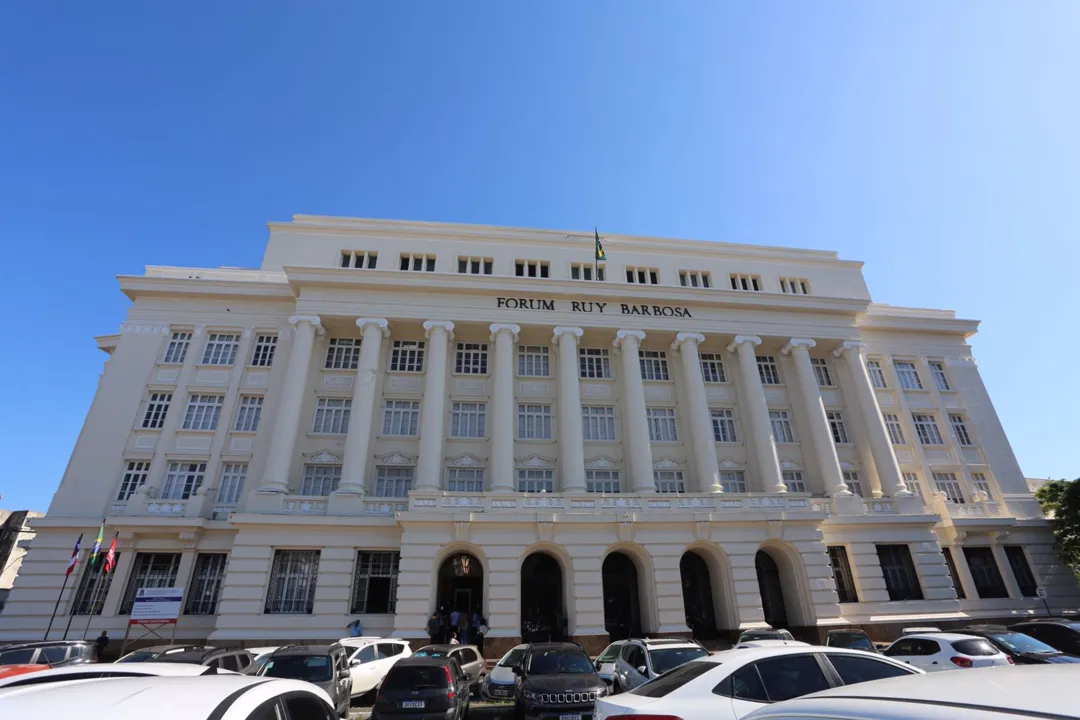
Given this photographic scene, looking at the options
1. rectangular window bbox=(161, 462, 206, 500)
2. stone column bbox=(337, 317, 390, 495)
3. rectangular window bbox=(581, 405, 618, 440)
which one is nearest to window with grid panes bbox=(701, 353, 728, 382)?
rectangular window bbox=(581, 405, 618, 440)

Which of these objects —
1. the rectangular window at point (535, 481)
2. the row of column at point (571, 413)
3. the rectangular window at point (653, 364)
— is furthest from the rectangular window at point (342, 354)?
the rectangular window at point (653, 364)

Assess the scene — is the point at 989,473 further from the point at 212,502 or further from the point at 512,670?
the point at 212,502

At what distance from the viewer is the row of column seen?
87.9 ft

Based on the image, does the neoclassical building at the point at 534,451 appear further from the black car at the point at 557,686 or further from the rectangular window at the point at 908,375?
the black car at the point at 557,686

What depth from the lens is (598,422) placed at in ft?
100

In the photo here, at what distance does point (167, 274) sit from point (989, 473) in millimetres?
52117

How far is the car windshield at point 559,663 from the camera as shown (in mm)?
11828

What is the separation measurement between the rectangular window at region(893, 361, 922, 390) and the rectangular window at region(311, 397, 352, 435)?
114 feet

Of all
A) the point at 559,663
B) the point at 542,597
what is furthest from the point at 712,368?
the point at 559,663

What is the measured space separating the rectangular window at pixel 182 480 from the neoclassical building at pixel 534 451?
0.50 feet

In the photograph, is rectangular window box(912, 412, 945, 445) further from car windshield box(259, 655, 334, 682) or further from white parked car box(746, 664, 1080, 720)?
white parked car box(746, 664, 1080, 720)

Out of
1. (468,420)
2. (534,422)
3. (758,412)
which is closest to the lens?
(468,420)

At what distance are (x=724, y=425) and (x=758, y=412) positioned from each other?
216 cm

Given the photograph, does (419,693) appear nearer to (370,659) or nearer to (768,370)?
(370,659)
